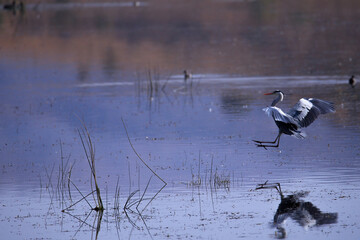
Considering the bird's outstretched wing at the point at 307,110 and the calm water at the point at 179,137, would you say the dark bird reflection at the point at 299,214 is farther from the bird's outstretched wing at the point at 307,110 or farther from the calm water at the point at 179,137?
the bird's outstretched wing at the point at 307,110

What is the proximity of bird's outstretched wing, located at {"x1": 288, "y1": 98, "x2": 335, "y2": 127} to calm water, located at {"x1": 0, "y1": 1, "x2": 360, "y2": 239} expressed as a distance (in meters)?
0.77

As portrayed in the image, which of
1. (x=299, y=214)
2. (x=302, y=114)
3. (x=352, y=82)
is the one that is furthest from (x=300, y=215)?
(x=352, y=82)

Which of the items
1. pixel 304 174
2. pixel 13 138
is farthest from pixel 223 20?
pixel 304 174

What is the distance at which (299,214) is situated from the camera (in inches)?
361

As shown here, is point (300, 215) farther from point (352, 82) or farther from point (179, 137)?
point (352, 82)

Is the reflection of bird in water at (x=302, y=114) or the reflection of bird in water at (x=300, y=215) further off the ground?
the reflection of bird in water at (x=302, y=114)

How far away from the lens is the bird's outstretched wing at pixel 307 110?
11977mm

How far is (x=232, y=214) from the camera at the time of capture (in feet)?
30.8

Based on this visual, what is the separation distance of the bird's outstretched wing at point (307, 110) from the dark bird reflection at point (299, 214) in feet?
7.25

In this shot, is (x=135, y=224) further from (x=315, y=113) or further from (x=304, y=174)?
(x=315, y=113)

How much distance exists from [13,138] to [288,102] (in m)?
7.34

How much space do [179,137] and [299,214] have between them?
6.36 m

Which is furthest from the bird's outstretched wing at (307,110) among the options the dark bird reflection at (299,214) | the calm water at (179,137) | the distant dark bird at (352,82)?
the distant dark bird at (352,82)

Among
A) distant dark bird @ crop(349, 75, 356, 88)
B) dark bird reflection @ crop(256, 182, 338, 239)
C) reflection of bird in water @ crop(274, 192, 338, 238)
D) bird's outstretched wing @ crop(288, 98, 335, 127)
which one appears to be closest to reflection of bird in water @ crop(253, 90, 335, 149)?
bird's outstretched wing @ crop(288, 98, 335, 127)
